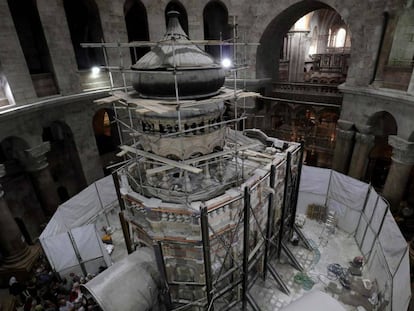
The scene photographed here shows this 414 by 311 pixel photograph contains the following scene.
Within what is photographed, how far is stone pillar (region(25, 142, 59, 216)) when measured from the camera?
14.1 metres

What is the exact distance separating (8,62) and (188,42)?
1000 centimetres

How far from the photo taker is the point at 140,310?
7633 mm

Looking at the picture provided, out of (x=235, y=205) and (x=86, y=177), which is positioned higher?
(x=235, y=205)

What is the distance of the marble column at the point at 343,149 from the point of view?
53.7 ft

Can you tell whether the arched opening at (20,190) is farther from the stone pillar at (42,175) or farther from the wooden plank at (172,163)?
the wooden plank at (172,163)

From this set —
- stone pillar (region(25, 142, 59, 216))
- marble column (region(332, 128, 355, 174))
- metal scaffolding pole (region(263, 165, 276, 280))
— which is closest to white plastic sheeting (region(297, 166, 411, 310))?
marble column (region(332, 128, 355, 174))

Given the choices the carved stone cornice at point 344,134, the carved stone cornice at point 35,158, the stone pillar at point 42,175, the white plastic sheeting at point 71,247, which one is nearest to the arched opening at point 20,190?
the carved stone cornice at point 35,158

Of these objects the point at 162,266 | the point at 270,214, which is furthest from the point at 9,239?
the point at 270,214

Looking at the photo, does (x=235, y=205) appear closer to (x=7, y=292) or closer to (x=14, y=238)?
(x=14, y=238)

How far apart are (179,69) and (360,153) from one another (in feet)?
44.8

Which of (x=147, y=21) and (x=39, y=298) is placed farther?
(x=147, y=21)

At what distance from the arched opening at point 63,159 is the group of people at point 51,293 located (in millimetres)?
6745

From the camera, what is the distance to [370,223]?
41.2ft

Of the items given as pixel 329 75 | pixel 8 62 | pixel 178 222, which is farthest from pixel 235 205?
pixel 329 75
